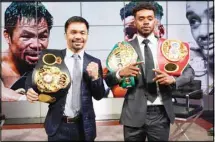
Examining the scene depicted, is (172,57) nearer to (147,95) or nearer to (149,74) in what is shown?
(149,74)

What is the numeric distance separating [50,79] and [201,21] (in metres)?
3.17

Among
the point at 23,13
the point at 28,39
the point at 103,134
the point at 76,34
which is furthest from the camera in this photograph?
the point at 28,39

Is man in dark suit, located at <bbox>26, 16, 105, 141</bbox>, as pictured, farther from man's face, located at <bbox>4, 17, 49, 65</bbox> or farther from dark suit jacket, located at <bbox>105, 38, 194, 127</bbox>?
man's face, located at <bbox>4, 17, 49, 65</bbox>

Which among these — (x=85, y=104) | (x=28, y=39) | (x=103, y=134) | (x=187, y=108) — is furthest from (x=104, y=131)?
(x=85, y=104)

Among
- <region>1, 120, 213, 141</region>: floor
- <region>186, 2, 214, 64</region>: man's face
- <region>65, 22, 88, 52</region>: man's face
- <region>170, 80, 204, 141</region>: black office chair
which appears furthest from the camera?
<region>186, 2, 214, 64</region>: man's face

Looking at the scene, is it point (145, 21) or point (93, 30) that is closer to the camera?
point (145, 21)

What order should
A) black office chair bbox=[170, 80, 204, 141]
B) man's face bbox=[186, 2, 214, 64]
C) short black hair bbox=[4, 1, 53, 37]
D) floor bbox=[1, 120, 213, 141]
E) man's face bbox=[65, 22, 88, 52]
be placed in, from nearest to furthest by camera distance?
man's face bbox=[65, 22, 88, 52], black office chair bbox=[170, 80, 204, 141], floor bbox=[1, 120, 213, 141], short black hair bbox=[4, 1, 53, 37], man's face bbox=[186, 2, 214, 64]

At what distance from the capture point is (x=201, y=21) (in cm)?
428

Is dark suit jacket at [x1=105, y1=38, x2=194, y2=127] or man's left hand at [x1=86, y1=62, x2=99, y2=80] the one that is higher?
man's left hand at [x1=86, y1=62, x2=99, y2=80]

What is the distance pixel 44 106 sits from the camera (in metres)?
4.41

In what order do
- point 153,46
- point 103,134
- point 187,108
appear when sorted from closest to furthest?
point 153,46, point 187,108, point 103,134

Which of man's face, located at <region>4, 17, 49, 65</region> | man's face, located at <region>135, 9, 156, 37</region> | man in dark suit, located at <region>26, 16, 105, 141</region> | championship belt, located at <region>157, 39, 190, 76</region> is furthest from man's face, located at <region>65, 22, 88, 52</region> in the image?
man's face, located at <region>4, 17, 49, 65</region>

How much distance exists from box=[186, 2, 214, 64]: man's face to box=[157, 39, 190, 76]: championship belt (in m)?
2.68

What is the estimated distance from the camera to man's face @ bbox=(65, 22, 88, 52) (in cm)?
171
